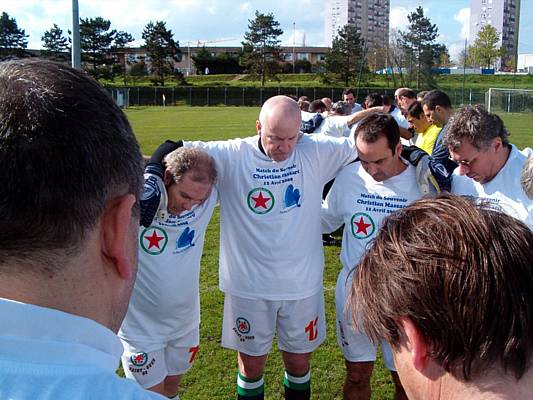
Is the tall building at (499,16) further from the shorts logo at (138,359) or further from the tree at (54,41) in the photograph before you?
the shorts logo at (138,359)

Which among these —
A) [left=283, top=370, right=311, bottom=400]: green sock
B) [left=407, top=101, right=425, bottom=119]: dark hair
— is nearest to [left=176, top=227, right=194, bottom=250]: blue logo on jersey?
[left=283, top=370, right=311, bottom=400]: green sock

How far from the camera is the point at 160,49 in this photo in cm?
7256

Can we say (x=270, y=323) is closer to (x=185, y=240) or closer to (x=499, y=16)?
(x=185, y=240)

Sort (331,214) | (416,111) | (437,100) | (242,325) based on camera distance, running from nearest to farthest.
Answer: (242,325) < (331,214) < (437,100) < (416,111)

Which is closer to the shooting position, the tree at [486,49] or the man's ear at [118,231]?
the man's ear at [118,231]

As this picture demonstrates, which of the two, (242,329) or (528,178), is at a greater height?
(528,178)

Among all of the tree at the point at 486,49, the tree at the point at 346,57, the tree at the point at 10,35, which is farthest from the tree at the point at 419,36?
the tree at the point at 10,35

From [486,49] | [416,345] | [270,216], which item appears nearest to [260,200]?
[270,216]

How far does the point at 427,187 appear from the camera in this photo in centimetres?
363

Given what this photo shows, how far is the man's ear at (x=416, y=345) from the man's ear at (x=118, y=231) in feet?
1.97

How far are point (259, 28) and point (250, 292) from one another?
73939 millimetres

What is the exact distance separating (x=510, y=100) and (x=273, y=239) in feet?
105

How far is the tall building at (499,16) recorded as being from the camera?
128 metres

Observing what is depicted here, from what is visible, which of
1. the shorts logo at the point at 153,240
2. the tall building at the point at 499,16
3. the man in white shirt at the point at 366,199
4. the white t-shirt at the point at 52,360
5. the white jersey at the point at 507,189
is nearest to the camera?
the white t-shirt at the point at 52,360
